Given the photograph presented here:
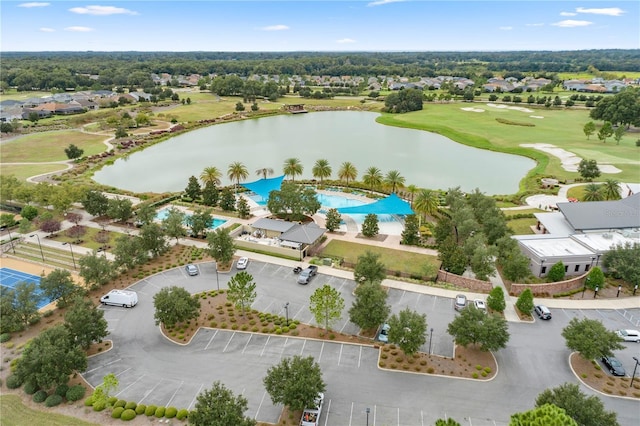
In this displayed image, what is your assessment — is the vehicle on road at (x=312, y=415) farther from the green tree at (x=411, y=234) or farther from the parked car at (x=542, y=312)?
the green tree at (x=411, y=234)

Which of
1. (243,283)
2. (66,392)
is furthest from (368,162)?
(66,392)

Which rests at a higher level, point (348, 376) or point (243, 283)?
point (243, 283)

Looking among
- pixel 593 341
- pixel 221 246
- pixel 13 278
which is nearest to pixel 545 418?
pixel 593 341

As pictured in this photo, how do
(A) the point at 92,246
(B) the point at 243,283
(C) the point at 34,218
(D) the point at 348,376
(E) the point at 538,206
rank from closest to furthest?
(D) the point at 348,376 < (B) the point at 243,283 < (A) the point at 92,246 < (C) the point at 34,218 < (E) the point at 538,206

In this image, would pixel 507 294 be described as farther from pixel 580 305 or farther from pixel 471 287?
pixel 580 305

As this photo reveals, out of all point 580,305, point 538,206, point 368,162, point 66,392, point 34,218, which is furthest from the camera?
point 368,162

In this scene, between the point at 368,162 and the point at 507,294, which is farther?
the point at 368,162

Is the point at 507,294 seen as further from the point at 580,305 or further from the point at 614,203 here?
the point at 614,203
